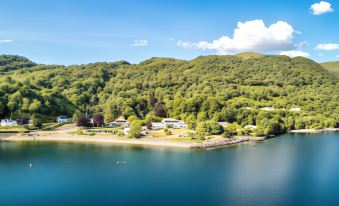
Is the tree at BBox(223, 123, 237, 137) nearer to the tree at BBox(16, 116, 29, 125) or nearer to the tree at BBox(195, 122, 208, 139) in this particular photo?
the tree at BBox(195, 122, 208, 139)

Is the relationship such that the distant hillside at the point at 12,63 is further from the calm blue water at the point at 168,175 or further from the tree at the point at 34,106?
the calm blue water at the point at 168,175

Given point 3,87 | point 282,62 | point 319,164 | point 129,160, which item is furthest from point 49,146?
point 282,62

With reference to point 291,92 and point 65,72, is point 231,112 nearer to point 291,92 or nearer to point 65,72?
point 291,92

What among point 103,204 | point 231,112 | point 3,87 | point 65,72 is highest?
point 65,72

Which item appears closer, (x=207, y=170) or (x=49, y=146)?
(x=207, y=170)

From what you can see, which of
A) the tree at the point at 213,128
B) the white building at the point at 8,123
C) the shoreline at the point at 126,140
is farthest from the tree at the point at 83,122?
the tree at the point at 213,128

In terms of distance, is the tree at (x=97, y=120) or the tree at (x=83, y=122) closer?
the tree at (x=83, y=122)
